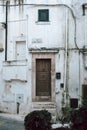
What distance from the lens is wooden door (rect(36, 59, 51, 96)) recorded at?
19438 millimetres

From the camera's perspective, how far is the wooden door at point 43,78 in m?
19.4

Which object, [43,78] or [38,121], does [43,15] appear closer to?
[43,78]

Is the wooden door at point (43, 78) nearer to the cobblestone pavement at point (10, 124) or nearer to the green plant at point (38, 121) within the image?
the cobblestone pavement at point (10, 124)

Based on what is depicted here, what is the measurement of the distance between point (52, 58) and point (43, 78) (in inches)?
42.7

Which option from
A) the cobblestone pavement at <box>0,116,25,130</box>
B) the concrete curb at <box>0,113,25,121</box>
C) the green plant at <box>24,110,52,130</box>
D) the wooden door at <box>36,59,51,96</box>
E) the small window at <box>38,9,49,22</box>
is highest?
the small window at <box>38,9,49,22</box>

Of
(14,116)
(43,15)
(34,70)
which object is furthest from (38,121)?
(43,15)

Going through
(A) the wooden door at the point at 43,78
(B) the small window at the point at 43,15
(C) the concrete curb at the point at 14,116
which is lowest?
(C) the concrete curb at the point at 14,116

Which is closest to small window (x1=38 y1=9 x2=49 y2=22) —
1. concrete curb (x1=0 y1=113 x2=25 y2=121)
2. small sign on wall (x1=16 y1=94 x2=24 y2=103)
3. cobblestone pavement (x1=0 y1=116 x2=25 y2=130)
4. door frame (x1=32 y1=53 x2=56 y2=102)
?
door frame (x1=32 y1=53 x2=56 y2=102)

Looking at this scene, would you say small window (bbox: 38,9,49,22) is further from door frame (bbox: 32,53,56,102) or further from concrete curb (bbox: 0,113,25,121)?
concrete curb (bbox: 0,113,25,121)

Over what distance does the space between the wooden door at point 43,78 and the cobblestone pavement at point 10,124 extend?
9.16ft

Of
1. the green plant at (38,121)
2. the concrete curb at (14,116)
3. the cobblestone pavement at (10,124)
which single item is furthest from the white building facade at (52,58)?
the green plant at (38,121)

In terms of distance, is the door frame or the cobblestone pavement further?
the door frame

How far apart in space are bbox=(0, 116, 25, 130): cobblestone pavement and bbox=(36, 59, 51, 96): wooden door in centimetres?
279

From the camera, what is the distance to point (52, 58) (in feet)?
63.1
